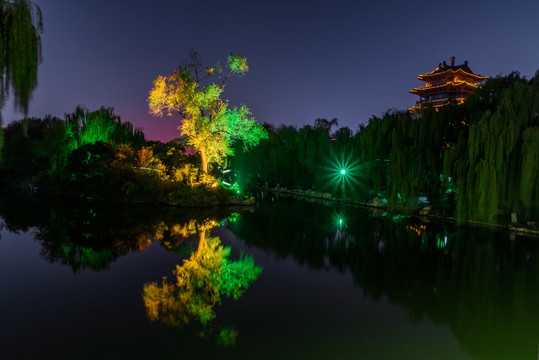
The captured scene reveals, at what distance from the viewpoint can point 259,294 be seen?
6426 millimetres

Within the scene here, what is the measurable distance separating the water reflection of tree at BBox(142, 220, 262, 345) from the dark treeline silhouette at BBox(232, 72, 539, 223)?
31.1ft

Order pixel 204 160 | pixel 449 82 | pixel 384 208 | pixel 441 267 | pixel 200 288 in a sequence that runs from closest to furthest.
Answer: pixel 200 288 < pixel 441 267 < pixel 204 160 < pixel 384 208 < pixel 449 82

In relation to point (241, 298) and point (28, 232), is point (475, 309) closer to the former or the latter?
point (241, 298)

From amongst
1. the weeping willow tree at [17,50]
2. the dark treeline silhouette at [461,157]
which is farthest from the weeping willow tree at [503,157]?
the weeping willow tree at [17,50]

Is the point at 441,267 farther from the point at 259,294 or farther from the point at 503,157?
the point at 503,157

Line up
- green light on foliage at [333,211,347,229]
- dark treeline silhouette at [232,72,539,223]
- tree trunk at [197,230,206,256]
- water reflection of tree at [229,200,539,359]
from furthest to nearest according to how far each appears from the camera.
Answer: green light on foliage at [333,211,347,229], dark treeline silhouette at [232,72,539,223], tree trunk at [197,230,206,256], water reflection of tree at [229,200,539,359]

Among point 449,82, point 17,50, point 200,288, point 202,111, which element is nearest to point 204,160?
point 202,111

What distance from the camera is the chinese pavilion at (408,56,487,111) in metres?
32.7

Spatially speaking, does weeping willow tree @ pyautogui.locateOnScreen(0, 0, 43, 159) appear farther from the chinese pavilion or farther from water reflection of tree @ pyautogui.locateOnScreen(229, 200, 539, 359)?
the chinese pavilion

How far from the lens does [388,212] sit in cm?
1970

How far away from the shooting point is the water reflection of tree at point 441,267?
5.42 meters

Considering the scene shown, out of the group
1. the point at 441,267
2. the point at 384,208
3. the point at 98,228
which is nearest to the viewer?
the point at 441,267

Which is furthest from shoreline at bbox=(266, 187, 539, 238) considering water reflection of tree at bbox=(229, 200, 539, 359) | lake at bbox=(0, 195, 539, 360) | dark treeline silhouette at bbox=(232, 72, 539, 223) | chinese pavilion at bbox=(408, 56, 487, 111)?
chinese pavilion at bbox=(408, 56, 487, 111)

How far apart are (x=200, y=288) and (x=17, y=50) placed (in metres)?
4.37
